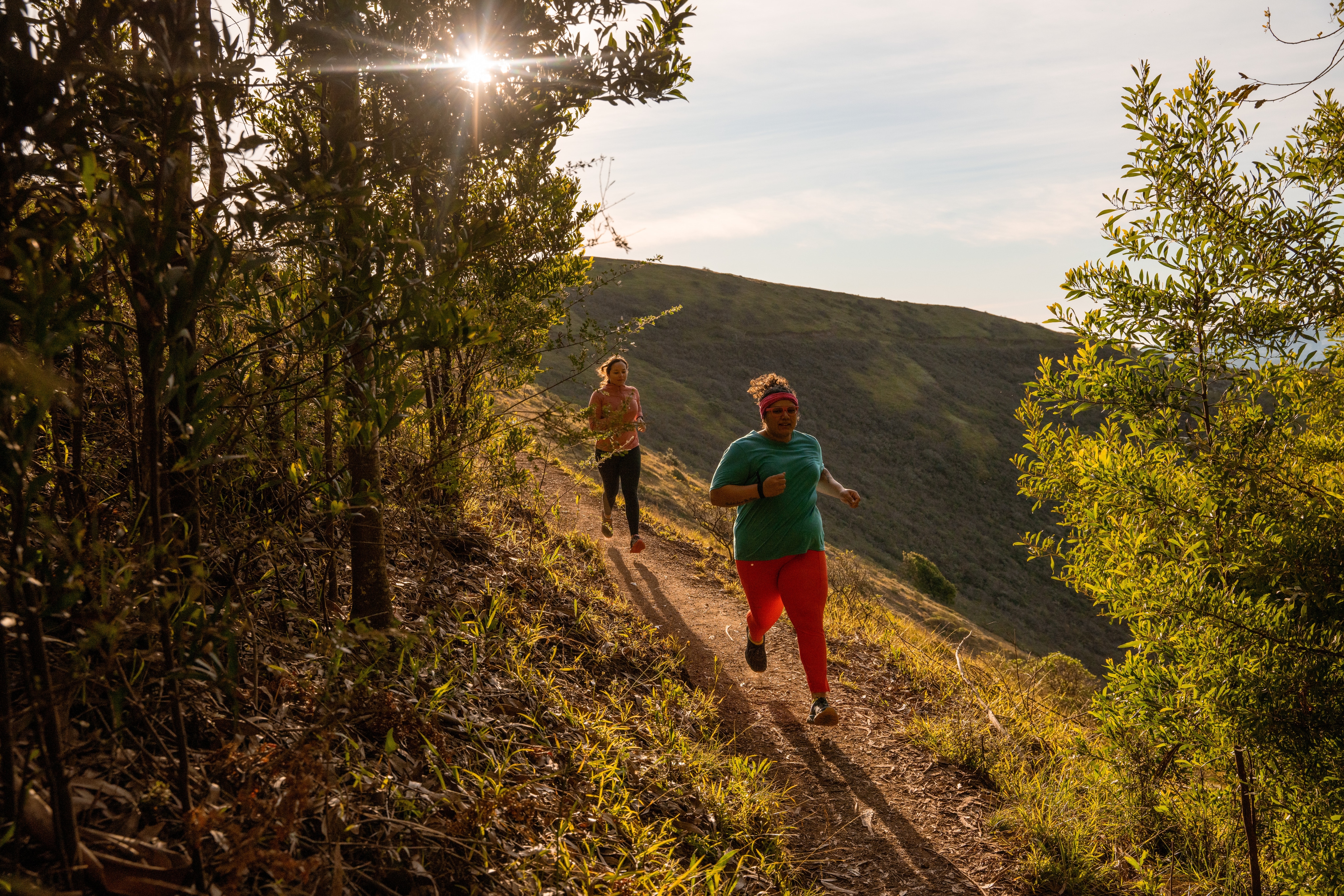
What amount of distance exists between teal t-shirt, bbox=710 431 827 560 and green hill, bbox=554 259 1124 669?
20.2 m

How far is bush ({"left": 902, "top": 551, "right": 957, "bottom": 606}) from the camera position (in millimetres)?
24500

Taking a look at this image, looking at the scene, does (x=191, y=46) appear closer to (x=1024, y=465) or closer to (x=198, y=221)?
(x=198, y=221)

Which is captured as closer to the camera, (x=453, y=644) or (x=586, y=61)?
(x=586, y=61)

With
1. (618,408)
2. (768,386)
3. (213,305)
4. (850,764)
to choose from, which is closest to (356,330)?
(213,305)

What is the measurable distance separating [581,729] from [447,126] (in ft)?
9.71

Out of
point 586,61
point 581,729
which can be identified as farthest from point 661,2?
point 581,729

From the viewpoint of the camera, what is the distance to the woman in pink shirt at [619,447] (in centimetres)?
730

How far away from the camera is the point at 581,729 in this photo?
3730 millimetres

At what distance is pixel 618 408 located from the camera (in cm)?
747

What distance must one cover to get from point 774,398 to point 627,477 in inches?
121

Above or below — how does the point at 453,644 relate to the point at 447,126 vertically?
below

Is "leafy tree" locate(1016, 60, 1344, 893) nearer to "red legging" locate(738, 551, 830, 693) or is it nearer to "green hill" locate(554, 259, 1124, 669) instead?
"red legging" locate(738, 551, 830, 693)

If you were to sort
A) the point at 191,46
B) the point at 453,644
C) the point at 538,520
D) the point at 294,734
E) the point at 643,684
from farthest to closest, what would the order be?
the point at 538,520, the point at 643,684, the point at 453,644, the point at 294,734, the point at 191,46

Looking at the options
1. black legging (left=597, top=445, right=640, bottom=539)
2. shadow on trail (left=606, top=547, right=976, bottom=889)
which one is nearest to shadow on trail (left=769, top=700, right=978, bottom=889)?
shadow on trail (left=606, top=547, right=976, bottom=889)
